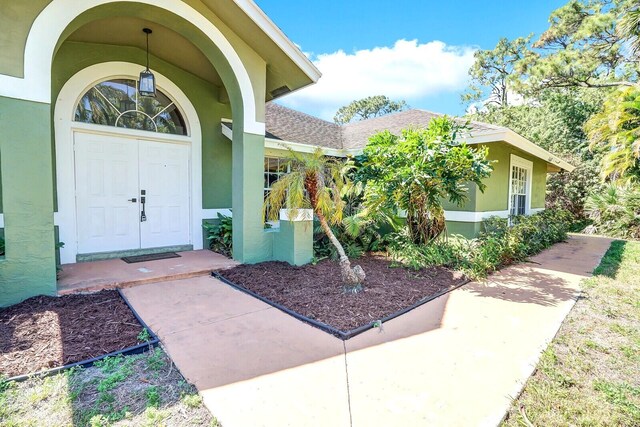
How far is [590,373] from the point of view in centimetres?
288

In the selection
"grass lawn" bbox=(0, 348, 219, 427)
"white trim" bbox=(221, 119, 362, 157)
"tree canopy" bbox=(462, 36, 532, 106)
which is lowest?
"grass lawn" bbox=(0, 348, 219, 427)

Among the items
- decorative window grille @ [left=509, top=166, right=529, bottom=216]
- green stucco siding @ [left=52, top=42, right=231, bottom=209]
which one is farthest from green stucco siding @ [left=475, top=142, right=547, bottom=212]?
green stucco siding @ [left=52, top=42, right=231, bottom=209]

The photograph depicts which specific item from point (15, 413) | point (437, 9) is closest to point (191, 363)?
point (15, 413)

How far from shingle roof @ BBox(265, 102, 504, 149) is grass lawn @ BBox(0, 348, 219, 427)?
22.7 ft

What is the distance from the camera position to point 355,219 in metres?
7.18

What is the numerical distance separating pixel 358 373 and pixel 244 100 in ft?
16.6

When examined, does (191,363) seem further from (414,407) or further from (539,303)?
(539,303)

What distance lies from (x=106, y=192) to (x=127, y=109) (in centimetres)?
174

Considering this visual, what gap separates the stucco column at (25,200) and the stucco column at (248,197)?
2.77m

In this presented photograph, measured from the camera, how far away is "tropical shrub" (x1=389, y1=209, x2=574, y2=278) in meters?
6.28

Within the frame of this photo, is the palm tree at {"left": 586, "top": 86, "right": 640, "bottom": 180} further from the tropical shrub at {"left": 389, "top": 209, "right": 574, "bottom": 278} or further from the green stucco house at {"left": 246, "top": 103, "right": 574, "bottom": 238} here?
the tropical shrub at {"left": 389, "top": 209, "right": 574, "bottom": 278}

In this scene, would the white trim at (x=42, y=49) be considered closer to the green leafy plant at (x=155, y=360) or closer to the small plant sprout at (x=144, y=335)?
the small plant sprout at (x=144, y=335)

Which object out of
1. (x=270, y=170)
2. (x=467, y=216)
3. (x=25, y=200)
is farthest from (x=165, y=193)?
(x=467, y=216)

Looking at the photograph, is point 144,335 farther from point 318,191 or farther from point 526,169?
point 526,169
